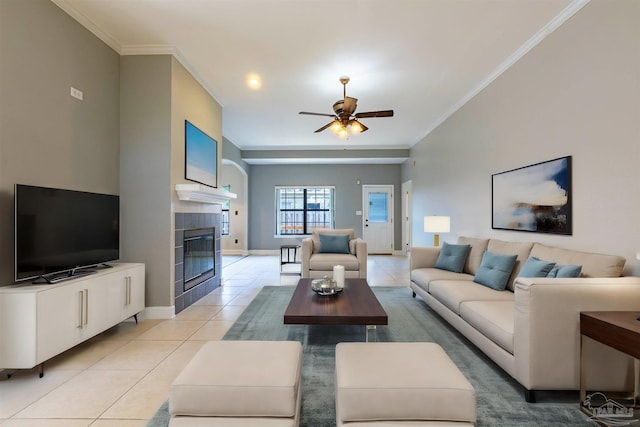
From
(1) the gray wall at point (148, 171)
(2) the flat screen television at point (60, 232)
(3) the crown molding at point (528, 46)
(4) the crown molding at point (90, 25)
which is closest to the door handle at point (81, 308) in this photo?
(2) the flat screen television at point (60, 232)

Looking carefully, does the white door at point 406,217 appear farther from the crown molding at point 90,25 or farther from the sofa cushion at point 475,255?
the crown molding at point 90,25

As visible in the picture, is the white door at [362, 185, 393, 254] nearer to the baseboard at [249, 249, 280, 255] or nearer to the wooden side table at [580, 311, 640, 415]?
the baseboard at [249, 249, 280, 255]

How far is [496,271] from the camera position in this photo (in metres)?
2.90

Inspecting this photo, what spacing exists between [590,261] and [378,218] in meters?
6.75

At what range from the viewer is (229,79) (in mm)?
3994

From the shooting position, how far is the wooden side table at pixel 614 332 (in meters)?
1.47

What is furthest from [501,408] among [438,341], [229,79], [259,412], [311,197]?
[311,197]

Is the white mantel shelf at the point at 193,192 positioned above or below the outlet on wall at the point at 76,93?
below

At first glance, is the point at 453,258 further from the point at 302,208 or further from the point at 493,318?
the point at 302,208

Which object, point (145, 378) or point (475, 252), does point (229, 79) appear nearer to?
point (145, 378)

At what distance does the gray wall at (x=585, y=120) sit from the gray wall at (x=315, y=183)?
481cm

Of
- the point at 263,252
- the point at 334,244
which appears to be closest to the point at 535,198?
the point at 334,244

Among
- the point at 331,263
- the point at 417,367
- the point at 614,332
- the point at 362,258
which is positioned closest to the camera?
the point at 417,367

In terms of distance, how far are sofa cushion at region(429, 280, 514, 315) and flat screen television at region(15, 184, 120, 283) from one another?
3.20 m
